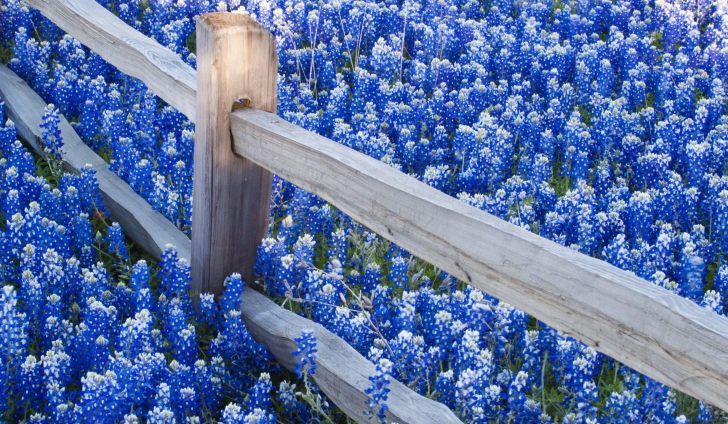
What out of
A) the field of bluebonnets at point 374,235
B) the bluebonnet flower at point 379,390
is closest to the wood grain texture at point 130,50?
the field of bluebonnets at point 374,235

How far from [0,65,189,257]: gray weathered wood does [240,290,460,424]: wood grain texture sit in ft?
1.96

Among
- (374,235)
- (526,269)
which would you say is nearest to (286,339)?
(374,235)

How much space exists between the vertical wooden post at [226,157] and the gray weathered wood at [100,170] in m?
0.44

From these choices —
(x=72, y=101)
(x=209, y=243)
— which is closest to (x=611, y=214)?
(x=209, y=243)

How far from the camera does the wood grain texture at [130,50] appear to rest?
12.5 ft

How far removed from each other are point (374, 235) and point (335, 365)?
A: 4.04 feet

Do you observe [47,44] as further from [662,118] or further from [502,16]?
[662,118]

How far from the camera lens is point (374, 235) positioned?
4.45 meters

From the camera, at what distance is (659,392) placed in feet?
11.0

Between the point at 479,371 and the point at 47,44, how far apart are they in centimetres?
435

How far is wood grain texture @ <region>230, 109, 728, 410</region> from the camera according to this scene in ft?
7.16

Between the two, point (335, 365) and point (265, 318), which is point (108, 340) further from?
point (335, 365)

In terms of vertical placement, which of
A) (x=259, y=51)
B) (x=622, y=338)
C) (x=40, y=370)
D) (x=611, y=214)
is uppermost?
(x=259, y=51)

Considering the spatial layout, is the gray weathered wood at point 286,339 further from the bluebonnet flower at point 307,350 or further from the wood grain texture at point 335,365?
the bluebonnet flower at point 307,350
